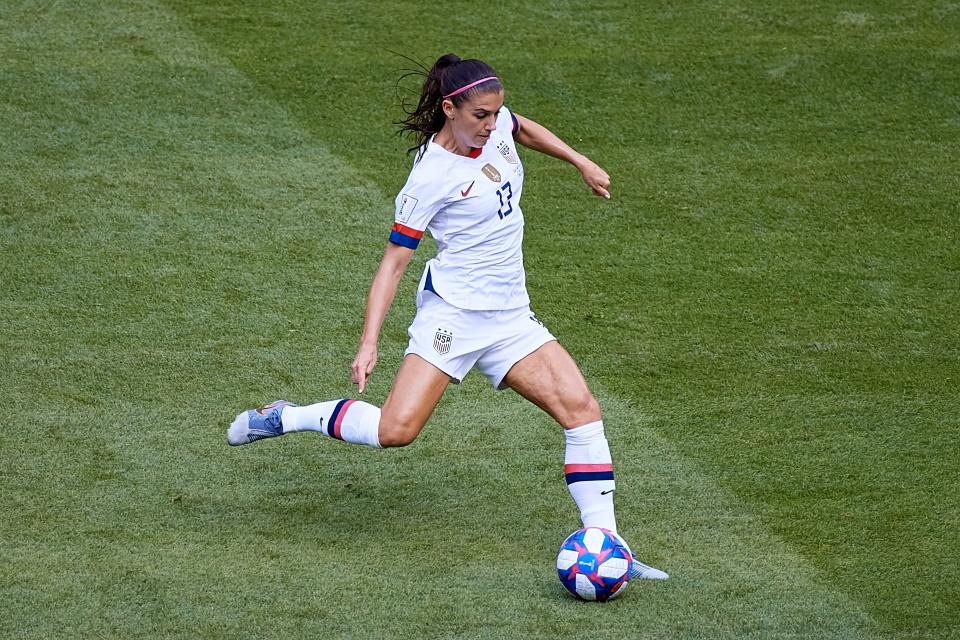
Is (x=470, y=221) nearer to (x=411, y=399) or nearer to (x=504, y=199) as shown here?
(x=504, y=199)

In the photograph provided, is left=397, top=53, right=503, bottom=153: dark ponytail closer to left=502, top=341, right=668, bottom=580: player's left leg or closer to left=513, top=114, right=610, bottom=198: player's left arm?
left=513, top=114, right=610, bottom=198: player's left arm

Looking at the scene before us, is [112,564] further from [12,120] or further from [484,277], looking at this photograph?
[12,120]

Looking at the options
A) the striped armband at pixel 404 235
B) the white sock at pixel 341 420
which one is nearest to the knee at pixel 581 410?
the white sock at pixel 341 420

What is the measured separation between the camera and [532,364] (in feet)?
18.8

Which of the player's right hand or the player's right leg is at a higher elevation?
the player's right hand

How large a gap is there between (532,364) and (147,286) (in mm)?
3586

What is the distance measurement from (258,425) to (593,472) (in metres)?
1.61

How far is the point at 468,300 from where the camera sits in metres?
5.70

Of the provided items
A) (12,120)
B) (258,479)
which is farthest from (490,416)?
(12,120)

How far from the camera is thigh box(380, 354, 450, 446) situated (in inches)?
224

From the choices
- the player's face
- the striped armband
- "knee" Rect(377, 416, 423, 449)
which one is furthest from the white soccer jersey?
"knee" Rect(377, 416, 423, 449)

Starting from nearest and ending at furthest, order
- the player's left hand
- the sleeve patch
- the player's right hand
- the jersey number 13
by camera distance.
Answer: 1. the player's right hand
2. the sleeve patch
3. the jersey number 13
4. the player's left hand

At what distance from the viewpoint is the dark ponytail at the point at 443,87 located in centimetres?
547

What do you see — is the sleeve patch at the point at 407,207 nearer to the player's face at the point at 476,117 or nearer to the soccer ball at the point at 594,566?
the player's face at the point at 476,117
